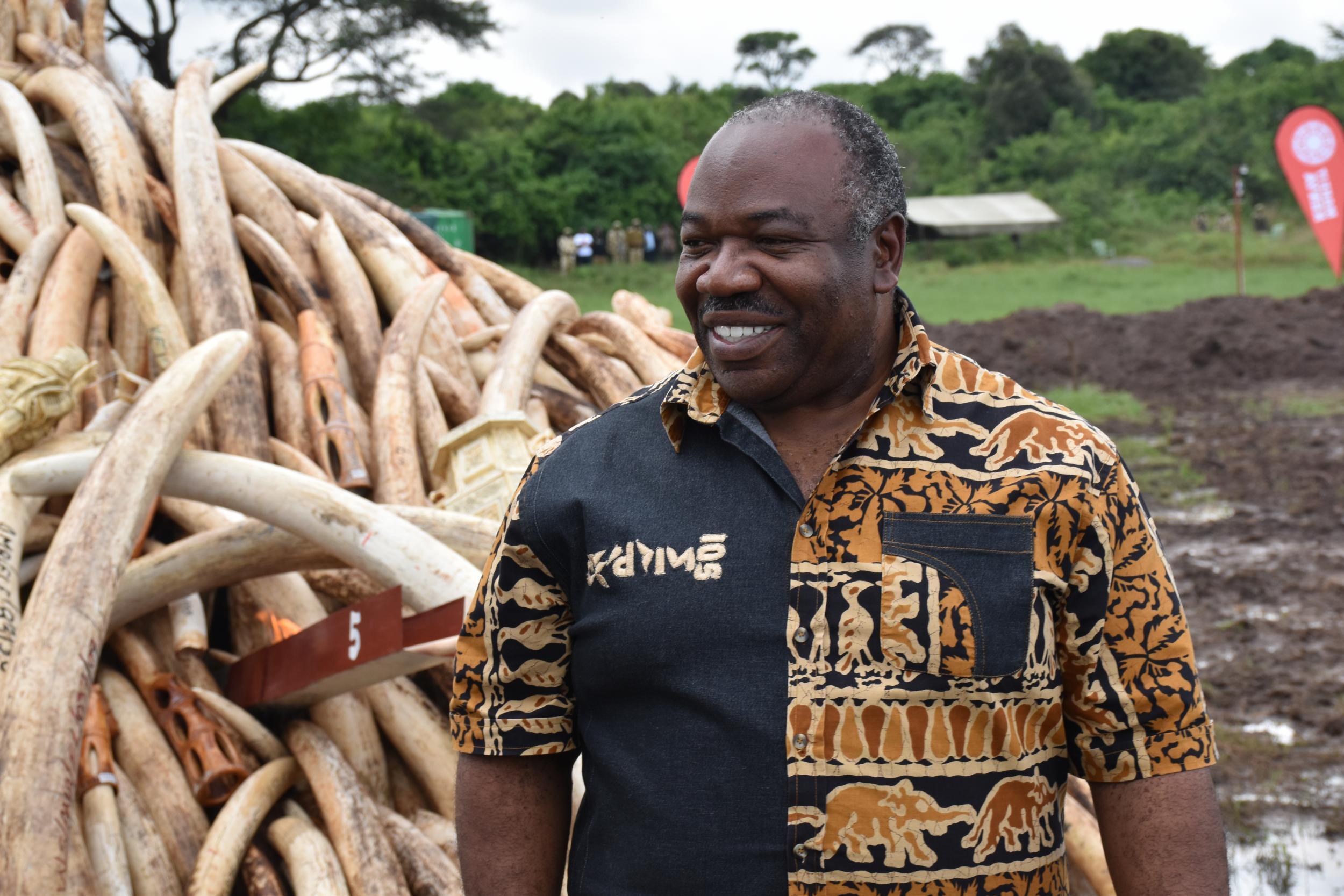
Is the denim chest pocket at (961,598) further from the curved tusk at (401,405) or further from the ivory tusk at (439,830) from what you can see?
the curved tusk at (401,405)

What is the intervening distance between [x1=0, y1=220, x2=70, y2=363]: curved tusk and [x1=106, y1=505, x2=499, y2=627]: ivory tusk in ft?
3.88

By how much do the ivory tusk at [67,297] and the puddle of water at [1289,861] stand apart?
13.3 ft

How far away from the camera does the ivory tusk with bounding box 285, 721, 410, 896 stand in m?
2.64

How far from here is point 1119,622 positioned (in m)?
1.43

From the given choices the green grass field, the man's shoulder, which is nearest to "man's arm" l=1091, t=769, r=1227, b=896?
the man's shoulder

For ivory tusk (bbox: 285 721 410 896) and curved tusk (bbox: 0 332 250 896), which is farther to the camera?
ivory tusk (bbox: 285 721 410 896)

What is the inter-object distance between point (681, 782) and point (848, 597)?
0.28 metres

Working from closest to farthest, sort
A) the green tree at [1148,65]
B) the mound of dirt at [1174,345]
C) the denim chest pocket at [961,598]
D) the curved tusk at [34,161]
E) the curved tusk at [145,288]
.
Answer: the denim chest pocket at [961,598]
the curved tusk at [145,288]
the curved tusk at [34,161]
the mound of dirt at [1174,345]
the green tree at [1148,65]

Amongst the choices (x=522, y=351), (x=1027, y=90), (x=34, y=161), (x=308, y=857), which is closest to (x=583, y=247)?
(x=1027, y=90)

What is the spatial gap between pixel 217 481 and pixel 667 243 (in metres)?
25.2

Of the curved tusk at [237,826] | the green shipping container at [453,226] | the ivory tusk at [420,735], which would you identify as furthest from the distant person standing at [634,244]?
the curved tusk at [237,826]

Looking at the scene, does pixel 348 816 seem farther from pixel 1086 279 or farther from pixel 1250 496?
pixel 1086 279

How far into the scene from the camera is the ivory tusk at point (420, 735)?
3.06 metres

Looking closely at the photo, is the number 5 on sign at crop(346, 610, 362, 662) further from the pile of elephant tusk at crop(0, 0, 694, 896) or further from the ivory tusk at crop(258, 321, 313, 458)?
the ivory tusk at crop(258, 321, 313, 458)
